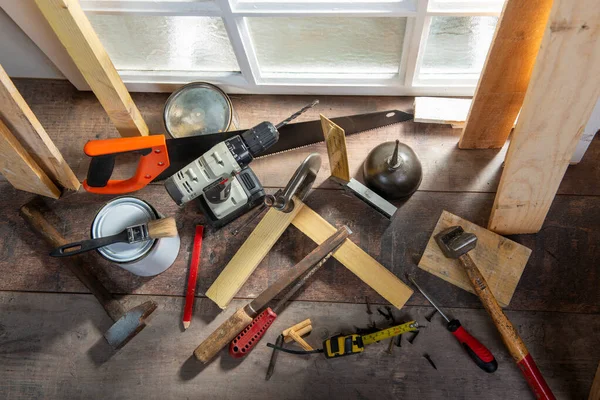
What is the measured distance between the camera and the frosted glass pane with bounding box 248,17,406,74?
1.80m

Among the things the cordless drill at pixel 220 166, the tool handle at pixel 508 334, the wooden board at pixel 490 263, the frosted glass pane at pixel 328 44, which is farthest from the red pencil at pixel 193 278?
the tool handle at pixel 508 334

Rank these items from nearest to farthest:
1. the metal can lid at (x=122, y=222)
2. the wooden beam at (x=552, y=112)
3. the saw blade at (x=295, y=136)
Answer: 1. the wooden beam at (x=552, y=112)
2. the metal can lid at (x=122, y=222)
3. the saw blade at (x=295, y=136)

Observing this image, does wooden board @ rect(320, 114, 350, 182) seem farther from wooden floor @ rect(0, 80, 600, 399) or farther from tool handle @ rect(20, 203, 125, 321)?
tool handle @ rect(20, 203, 125, 321)

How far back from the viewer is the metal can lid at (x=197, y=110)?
6.48ft

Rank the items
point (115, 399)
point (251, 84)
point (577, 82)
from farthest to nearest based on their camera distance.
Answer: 1. point (251, 84)
2. point (115, 399)
3. point (577, 82)

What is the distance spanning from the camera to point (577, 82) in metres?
1.35

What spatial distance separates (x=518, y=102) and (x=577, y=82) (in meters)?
0.35

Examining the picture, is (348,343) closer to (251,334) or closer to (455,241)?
(251,334)

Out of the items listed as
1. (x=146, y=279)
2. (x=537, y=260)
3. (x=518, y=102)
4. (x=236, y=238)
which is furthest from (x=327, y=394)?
(x=518, y=102)

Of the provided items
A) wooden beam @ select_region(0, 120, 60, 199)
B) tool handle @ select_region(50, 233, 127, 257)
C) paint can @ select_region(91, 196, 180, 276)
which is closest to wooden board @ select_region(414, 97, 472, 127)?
paint can @ select_region(91, 196, 180, 276)

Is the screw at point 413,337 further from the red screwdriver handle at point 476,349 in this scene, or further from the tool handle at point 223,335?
the tool handle at point 223,335

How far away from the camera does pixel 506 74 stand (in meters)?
1.57

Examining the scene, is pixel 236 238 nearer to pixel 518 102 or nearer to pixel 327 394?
pixel 327 394

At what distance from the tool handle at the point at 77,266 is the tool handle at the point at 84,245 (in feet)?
0.85
